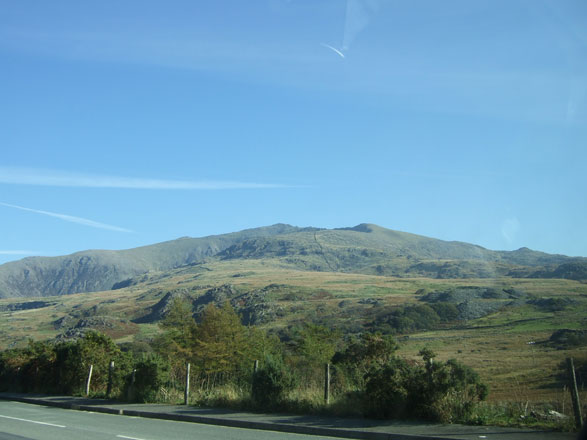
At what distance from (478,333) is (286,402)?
6259cm

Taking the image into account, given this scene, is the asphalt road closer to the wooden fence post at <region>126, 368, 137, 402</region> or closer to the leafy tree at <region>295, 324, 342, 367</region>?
the wooden fence post at <region>126, 368, 137, 402</region>

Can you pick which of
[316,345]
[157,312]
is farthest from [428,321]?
[157,312]

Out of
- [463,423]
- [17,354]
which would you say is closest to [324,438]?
[463,423]

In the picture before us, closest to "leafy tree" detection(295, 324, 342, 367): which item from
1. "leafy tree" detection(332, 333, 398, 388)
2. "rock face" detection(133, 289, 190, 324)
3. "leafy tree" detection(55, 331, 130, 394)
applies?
"leafy tree" detection(332, 333, 398, 388)

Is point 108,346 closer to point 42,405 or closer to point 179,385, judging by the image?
point 42,405

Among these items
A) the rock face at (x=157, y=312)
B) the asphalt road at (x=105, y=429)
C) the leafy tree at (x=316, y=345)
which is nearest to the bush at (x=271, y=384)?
the asphalt road at (x=105, y=429)

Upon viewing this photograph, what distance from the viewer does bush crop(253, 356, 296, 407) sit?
16.5m

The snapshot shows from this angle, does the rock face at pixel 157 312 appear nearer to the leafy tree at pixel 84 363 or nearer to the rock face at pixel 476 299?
the rock face at pixel 476 299

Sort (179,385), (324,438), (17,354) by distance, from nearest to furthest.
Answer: (324,438), (179,385), (17,354)

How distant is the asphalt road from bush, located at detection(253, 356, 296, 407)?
92.7 inches

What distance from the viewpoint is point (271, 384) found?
1653 centimetres

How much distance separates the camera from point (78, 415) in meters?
17.7

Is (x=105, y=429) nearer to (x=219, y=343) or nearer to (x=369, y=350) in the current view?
(x=369, y=350)

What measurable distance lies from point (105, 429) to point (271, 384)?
4.90 meters
